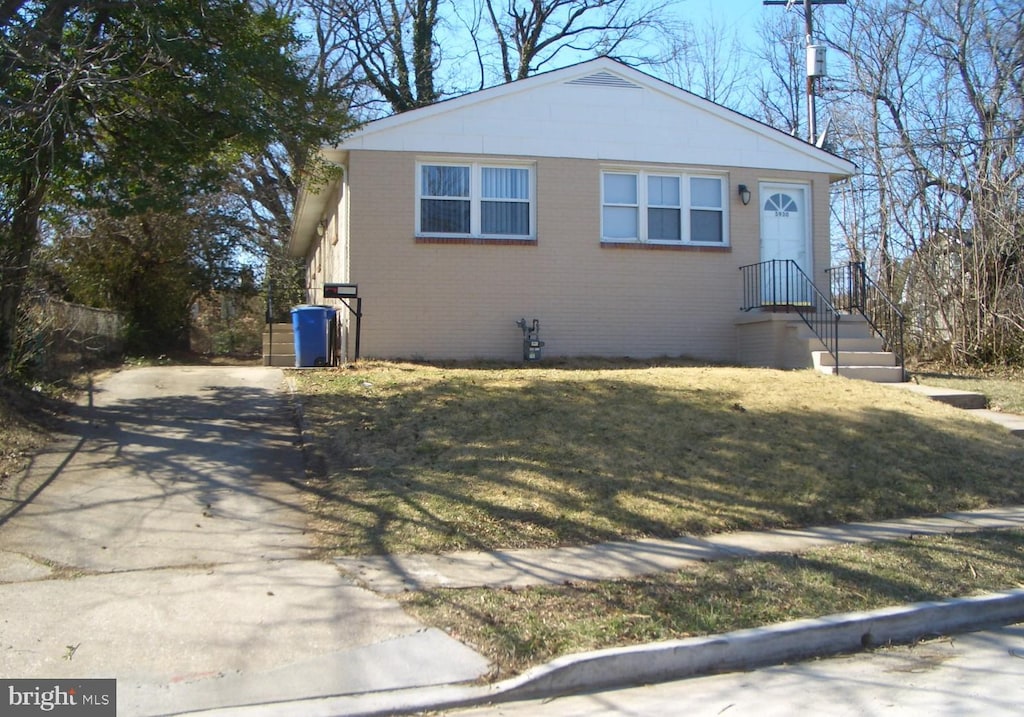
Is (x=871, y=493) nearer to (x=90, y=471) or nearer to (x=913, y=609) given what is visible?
(x=913, y=609)

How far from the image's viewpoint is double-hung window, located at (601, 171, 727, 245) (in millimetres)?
15117

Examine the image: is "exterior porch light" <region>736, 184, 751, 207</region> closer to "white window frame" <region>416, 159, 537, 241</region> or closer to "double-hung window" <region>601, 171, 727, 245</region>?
"double-hung window" <region>601, 171, 727, 245</region>

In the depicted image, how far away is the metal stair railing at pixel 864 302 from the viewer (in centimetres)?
1476

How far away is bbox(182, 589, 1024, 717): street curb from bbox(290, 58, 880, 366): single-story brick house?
8.51m

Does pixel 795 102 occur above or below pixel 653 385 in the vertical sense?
above

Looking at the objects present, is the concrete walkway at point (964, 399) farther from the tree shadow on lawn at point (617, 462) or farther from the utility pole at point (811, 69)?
the utility pole at point (811, 69)

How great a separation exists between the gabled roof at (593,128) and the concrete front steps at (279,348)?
171 inches

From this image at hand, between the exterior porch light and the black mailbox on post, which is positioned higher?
the exterior porch light

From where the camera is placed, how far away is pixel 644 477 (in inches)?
316

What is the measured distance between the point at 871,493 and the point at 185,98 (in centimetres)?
913

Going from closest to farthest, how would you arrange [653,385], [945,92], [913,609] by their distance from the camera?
[913,609]
[653,385]
[945,92]

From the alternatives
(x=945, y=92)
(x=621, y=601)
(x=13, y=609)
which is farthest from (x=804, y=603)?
(x=945, y=92)

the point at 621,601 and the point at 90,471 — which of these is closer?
the point at 621,601

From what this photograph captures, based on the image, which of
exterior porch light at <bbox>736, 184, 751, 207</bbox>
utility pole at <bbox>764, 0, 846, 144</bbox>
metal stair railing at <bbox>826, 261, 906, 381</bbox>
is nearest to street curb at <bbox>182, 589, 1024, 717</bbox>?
metal stair railing at <bbox>826, 261, 906, 381</bbox>
